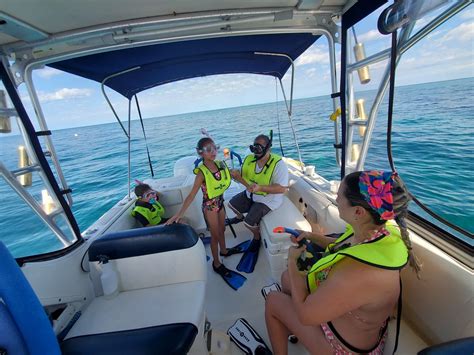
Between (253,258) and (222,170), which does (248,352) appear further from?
(222,170)

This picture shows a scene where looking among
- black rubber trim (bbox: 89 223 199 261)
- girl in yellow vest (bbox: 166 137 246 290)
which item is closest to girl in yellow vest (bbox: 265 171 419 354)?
black rubber trim (bbox: 89 223 199 261)

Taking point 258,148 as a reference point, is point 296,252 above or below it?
below

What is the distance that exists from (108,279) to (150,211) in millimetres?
1298

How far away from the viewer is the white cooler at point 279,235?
6.15ft

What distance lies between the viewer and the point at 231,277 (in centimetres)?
220

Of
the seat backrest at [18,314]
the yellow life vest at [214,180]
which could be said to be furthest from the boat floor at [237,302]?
the seat backrest at [18,314]

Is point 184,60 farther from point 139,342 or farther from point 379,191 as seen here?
point 139,342

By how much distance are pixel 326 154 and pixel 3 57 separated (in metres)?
7.93

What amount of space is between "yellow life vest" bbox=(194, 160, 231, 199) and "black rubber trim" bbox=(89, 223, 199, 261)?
2.62 feet

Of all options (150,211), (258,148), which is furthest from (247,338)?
(150,211)

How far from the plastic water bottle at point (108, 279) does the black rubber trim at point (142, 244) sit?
0.14ft

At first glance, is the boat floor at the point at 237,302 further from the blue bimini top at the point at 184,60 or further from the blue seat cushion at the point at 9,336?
the blue bimini top at the point at 184,60

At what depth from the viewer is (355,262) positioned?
34.4 inches

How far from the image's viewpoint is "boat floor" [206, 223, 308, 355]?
162 cm
